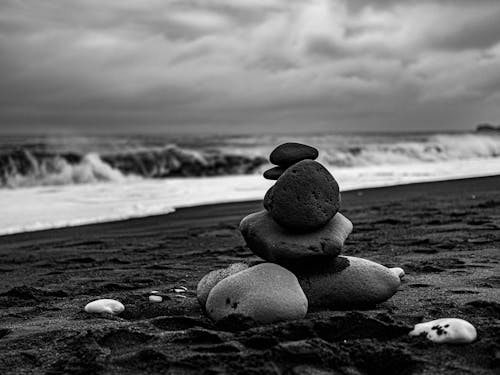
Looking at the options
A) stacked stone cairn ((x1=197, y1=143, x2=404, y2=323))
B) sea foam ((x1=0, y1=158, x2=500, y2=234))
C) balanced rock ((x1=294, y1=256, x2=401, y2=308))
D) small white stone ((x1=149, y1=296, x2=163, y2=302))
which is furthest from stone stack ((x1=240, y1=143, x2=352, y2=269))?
sea foam ((x1=0, y1=158, x2=500, y2=234))

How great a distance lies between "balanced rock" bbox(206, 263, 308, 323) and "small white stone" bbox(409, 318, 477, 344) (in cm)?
68

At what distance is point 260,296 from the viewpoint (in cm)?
338

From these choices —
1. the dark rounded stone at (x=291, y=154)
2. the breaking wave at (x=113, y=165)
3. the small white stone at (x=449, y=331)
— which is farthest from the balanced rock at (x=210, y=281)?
the breaking wave at (x=113, y=165)

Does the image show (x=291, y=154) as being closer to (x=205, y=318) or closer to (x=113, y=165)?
(x=205, y=318)

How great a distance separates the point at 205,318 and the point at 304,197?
951 millimetres

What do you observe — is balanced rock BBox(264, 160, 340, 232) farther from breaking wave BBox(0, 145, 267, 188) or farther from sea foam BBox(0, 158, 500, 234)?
breaking wave BBox(0, 145, 267, 188)

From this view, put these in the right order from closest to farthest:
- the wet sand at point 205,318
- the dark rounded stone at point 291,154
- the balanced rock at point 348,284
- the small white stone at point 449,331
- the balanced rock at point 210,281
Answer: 1. the wet sand at point 205,318
2. the small white stone at point 449,331
3. the balanced rock at point 348,284
4. the balanced rock at point 210,281
5. the dark rounded stone at point 291,154

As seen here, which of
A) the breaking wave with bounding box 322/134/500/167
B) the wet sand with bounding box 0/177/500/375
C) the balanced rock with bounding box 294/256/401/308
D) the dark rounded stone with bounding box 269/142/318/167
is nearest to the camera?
the wet sand with bounding box 0/177/500/375

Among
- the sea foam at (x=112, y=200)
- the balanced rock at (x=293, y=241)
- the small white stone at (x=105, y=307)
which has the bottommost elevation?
the sea foam at (x=112, y=200)

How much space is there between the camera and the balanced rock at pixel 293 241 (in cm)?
380

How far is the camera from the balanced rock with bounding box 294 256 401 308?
3.71 metres

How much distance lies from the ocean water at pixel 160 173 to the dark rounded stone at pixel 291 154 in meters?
5.84

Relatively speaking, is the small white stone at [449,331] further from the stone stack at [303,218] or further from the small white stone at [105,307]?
the small white stone at [105,307]

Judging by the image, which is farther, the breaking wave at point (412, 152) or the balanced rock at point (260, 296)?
the breaking wave at point (412, 152)
